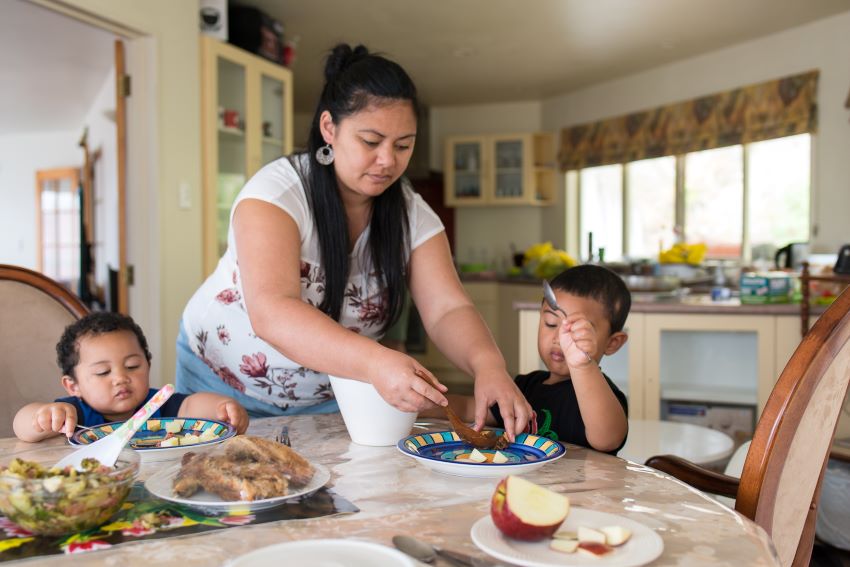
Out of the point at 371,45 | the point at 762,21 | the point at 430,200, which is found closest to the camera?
the point at 762,21

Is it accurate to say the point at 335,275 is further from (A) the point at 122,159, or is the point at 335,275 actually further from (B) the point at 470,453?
(A) the point at 122,159

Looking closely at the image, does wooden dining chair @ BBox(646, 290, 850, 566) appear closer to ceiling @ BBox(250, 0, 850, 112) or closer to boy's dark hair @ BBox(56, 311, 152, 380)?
boy's dark hair @ BBox(56, 311, 152, 380)

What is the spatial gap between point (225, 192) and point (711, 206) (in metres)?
3.88

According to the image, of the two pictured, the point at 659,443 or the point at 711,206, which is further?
the point at 711,206

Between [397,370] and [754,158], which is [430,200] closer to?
[754,158]

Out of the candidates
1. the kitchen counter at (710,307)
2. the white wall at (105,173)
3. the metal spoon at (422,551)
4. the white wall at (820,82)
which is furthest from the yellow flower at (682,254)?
the white wall at (105,173)

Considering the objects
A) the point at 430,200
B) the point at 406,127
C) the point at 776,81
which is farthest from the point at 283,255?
the point at 430,200

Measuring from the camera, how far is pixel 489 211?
7719mm

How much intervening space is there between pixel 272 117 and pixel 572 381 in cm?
365

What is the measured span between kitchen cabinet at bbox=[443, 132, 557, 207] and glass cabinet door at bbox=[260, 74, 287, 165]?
3120 millimetres

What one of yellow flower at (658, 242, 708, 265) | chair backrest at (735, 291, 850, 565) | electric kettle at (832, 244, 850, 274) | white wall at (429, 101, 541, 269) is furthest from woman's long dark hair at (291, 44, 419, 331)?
white wall at (429, 101, 541, 269)

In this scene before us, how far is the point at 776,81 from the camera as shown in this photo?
5.28 meters

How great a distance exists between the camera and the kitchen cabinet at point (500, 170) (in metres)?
7.28

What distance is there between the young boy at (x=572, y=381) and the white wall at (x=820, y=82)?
4084 mm
